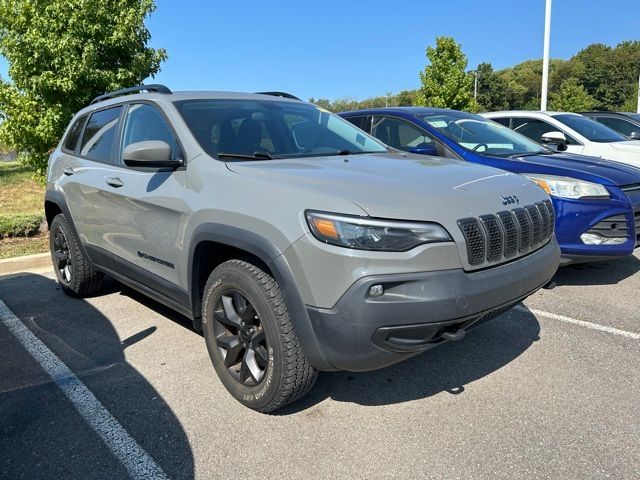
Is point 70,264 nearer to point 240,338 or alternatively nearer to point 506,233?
point 240,338

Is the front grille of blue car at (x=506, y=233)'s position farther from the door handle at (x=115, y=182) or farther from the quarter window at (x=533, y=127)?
the quarter window at (x=533, y=127)

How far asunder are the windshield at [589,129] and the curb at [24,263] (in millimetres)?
7363

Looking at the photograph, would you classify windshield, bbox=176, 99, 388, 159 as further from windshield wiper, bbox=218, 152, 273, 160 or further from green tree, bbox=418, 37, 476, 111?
green tree, bbox=418, 37, 476, 111

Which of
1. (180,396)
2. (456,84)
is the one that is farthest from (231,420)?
(456,84)

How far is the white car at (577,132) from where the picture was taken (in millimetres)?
7270

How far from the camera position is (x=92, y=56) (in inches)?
295

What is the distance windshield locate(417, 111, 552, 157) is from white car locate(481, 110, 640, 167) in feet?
5.41

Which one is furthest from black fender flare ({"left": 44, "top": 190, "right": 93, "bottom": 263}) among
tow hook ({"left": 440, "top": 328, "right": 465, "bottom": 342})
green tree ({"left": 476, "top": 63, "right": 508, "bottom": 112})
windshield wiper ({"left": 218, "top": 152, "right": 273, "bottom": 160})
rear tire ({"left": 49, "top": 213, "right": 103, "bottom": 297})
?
green tree ({"left": 476, "top": 63, "right": 508, "bottom": 112})

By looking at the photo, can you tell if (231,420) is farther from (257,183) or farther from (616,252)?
(616,252)

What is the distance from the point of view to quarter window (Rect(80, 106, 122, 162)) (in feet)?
13.3

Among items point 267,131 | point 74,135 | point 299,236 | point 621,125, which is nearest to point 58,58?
point 74,135

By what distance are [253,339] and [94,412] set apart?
1.02 metres

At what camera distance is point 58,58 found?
7.36 metres

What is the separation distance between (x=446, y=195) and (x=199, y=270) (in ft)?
4.78
